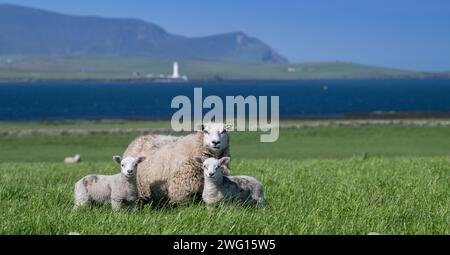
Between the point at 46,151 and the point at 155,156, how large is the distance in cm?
3382

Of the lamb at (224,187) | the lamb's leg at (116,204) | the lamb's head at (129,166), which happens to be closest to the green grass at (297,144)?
the lamb at (224,187)

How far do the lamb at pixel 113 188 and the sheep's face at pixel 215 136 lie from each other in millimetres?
876

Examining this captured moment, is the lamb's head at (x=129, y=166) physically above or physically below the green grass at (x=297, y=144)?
above

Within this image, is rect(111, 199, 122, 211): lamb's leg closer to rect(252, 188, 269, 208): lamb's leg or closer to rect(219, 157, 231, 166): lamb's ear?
rect(219, 157, 231, 166): lamb's ear

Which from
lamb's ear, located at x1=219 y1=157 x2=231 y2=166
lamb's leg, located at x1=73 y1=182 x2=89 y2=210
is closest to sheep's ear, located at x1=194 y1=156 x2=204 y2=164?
lamb's ear, located at x1=219 y1=157 x2=231 y2=166

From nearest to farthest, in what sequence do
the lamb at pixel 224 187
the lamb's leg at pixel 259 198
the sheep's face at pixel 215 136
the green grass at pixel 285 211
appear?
the green grass at pixel 285 211 → the lamb at pixel 224 187 → the lamb's leg at pixel 259 198 → the sheep's face at pixel 215 136

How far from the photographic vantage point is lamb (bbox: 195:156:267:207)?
10.1 meters

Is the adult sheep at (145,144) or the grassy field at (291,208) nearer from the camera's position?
the grassy field at (291,208)

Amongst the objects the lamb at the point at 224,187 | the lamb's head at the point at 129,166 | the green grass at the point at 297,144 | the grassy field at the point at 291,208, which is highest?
the lamb's head at the point at 129,166

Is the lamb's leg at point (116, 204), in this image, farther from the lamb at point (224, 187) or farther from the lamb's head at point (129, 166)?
the lamb at point (224, 187)

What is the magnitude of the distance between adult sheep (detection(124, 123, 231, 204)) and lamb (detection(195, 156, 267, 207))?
1.05 feet

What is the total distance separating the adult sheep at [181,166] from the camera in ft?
35.3
